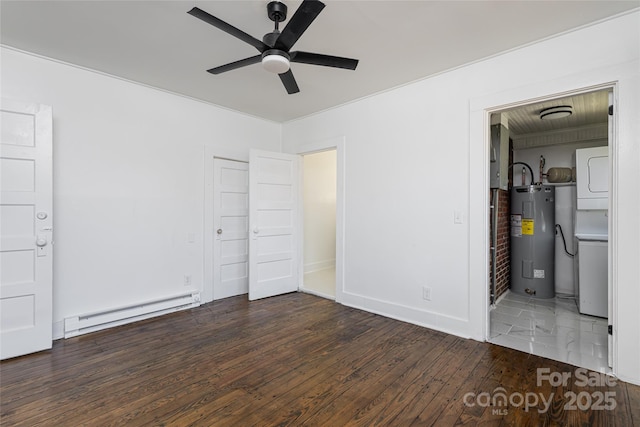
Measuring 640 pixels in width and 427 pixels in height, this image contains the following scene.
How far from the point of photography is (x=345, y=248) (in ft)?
13.1

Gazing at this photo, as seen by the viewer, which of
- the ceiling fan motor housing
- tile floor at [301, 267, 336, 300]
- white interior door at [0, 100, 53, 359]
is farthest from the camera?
tile floor at [301, 267, 336, 300]

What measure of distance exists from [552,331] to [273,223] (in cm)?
343

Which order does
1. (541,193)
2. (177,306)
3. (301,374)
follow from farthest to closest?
(541,193), (177,306), (301,374)

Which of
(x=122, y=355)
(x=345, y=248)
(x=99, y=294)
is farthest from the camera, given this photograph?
(x=345, y=248)

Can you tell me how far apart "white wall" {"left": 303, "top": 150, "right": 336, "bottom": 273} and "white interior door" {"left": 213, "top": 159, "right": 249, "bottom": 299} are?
1.53 m

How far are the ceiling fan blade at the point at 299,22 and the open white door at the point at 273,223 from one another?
228cm

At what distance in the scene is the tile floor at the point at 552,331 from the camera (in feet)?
8.37

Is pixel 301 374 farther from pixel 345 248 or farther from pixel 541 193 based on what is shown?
pixel 541 193

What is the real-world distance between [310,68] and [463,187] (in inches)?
74.0

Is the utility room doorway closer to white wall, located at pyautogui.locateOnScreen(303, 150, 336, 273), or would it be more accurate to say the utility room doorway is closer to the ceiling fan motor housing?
white wall, located at pyautogui.locateOnScreen(303, 150, 336, 273)

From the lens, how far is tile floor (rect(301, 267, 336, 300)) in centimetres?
439

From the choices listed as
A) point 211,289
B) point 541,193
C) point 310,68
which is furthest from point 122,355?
point 541,193

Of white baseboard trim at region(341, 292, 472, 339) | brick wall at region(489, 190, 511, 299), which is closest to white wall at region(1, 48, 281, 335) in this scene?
white baseboard trim at region(341, 292, 472, 339)

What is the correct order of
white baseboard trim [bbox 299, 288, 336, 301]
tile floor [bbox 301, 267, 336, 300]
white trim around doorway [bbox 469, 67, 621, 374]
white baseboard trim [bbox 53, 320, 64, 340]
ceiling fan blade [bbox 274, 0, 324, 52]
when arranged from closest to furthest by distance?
ceiling fan blade [bbox 274, 0, 324, 52] < white trim around doorway [bbox 469, 67, 621, 374] < white baseboard trim [bbox 53, 320, 64, 340] < white baseboard trim [bbox 299, 288, 336, 301] < tile floor [bbox 301, 267, 336, 300]
